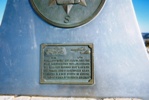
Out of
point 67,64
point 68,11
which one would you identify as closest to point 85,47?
point 67,64

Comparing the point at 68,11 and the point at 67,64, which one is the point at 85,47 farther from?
the point at 68,11

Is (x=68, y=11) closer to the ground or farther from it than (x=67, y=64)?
farther from it

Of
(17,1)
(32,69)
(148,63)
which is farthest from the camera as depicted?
(17,1)

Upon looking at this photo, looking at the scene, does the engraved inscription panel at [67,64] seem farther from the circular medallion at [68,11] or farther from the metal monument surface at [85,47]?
the circular medallion at [68,11]

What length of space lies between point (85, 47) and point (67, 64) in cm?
29

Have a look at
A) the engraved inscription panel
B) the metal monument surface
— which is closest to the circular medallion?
the metal monument surface

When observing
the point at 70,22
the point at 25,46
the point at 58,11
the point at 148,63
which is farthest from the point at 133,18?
the point at 25,46

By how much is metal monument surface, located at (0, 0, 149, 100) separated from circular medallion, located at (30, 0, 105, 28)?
0.08 ft

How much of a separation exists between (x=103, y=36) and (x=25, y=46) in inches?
37.0

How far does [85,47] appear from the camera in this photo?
227 centimetres

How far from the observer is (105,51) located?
223cm

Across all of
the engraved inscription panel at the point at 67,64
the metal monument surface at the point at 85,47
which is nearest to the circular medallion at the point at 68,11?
the metal monument surface at the point at 85,47

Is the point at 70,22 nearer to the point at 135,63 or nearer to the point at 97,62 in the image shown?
the point at 97,62

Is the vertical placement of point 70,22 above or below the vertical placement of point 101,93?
above
